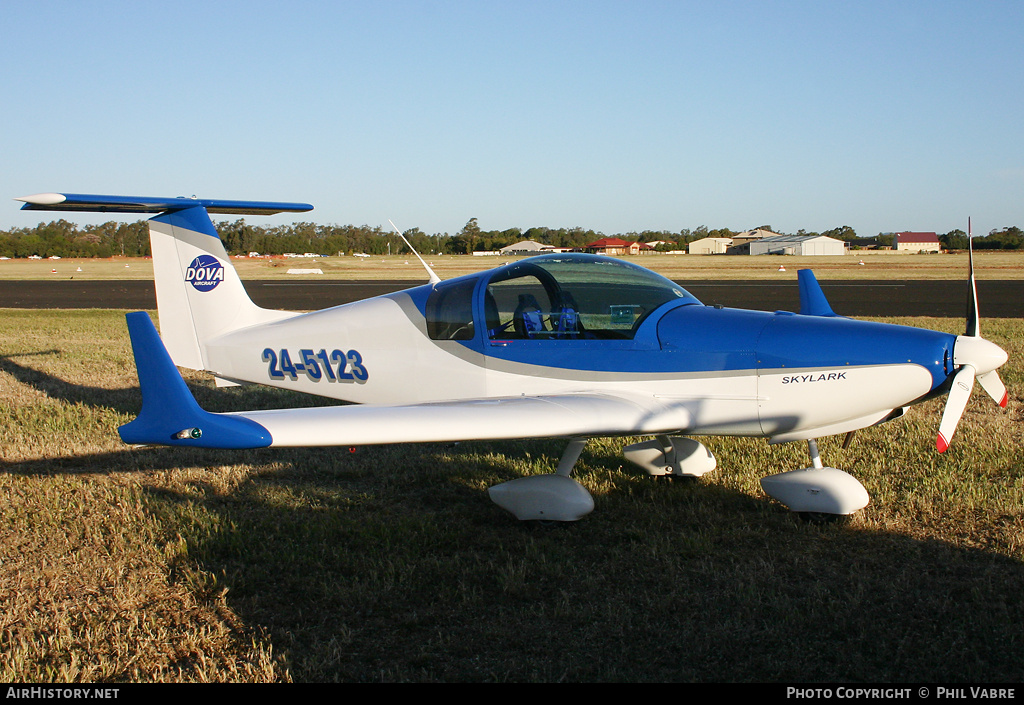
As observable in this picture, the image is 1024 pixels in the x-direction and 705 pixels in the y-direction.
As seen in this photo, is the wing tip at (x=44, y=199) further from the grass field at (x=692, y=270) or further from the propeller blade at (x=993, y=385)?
the grass field at (x=692, y=270)

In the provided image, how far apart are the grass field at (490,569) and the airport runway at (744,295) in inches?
583

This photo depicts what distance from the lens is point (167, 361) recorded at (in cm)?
400

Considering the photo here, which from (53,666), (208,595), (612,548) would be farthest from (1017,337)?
(53,666)

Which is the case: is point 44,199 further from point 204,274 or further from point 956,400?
point 956,400

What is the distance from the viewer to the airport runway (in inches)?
813

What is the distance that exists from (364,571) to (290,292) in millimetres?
27679

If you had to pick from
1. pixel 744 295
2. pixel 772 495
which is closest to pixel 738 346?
pixel 772 495

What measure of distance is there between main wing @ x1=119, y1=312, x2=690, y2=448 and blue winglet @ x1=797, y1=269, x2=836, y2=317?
2.24 m

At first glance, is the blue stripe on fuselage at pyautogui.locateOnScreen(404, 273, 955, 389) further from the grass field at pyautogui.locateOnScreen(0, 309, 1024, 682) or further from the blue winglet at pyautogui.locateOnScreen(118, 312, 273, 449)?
the blue winglet at pyautogui.locateOnScreen(118, 312, 273, 449)

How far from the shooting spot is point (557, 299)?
548 cm

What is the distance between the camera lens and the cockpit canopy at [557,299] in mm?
5359

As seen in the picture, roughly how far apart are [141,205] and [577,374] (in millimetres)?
4369

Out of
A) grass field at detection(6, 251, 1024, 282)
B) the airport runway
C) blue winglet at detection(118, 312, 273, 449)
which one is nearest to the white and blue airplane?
blue winglet at detection(118, 312, 273, 449)

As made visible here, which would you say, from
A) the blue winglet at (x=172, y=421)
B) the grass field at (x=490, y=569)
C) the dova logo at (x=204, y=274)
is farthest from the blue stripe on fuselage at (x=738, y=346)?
the dova logo at (x=204, y=274)
